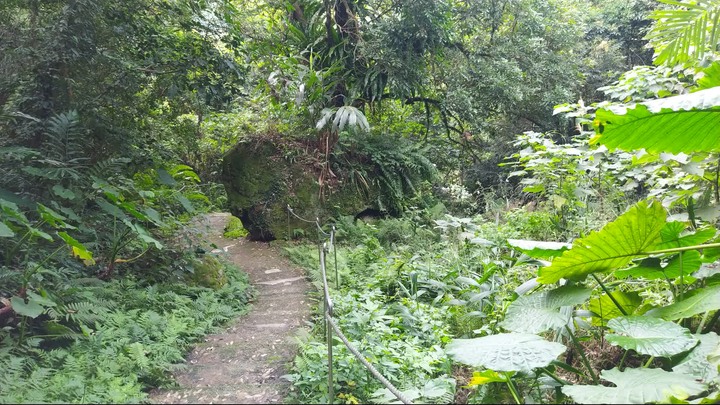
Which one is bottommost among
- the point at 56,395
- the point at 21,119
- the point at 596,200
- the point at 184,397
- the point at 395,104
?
the point at 184,397

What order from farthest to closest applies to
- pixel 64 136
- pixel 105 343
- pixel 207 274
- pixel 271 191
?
pixel 271 191 < pixel 207 274 < pixel 64 136 < pixel 105 343

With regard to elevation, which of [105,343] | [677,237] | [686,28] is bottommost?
[105,343]

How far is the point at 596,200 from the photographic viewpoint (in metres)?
6.47

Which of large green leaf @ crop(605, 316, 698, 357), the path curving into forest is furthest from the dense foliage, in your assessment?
the path curving into forest

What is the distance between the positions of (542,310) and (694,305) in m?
0.78

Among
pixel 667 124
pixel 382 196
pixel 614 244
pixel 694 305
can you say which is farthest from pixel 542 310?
pixel 382 196

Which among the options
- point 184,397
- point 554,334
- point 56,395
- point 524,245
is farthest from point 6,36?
point 554,334

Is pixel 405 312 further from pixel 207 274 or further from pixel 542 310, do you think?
pixel 207 274

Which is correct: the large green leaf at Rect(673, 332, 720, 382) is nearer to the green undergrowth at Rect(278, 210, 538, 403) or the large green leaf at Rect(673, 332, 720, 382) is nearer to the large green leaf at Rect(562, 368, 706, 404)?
the large green leaf at Rect(562, 368, 706, 404)

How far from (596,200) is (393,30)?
4.70 m

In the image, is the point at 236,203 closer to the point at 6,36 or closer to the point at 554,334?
the point at 6,36

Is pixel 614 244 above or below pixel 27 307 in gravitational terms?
above

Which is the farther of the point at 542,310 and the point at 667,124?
the point at 542,310

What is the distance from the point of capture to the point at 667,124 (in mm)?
2490
